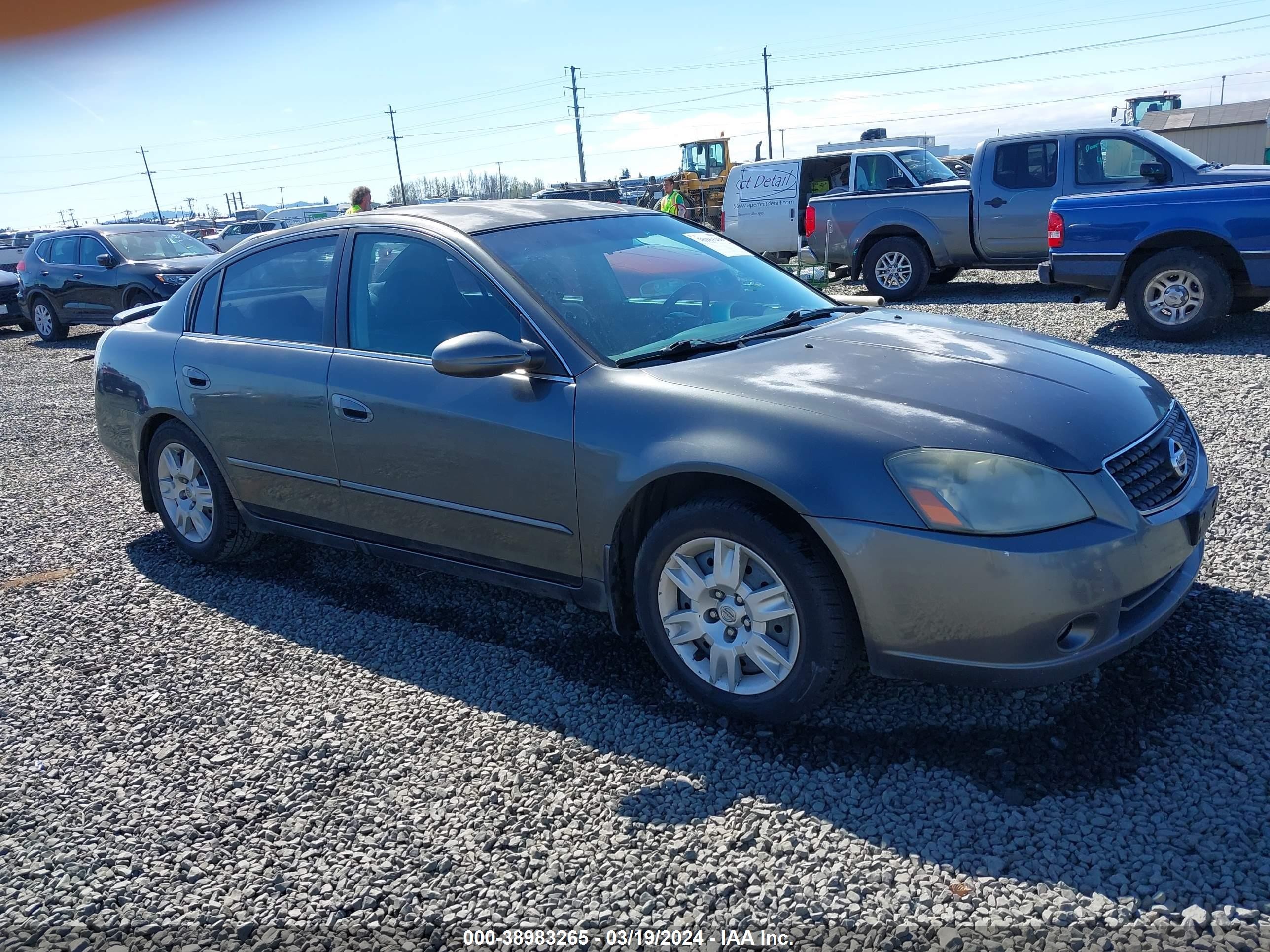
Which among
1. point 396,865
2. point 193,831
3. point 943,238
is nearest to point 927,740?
point 396,865

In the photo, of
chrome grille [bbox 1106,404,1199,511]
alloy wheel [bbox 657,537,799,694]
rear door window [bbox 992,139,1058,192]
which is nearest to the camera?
chrome grille [bbox 1106,404,1199,511]

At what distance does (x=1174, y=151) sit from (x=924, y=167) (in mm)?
4242

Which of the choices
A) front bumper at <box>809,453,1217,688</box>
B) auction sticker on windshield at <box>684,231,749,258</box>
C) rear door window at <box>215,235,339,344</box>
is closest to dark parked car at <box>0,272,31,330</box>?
rear door window at <box>215,235,339,344</box>

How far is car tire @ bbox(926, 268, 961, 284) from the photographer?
44.0 feet

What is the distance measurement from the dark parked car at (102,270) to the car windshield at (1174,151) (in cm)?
1261

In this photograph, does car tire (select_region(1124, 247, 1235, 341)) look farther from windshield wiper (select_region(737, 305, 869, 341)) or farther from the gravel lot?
windshield wiper (select_region(737, 305, 869, 341))

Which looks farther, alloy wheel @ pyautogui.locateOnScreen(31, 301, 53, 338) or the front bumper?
alloy wheel @ pyautogui.locateOnScreen(31, 301, 53, 338)

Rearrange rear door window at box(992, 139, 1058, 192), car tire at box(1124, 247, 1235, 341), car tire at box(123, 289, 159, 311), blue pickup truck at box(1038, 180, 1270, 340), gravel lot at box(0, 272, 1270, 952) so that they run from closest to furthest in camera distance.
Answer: gravel lot at box(0, 272, 1270, 952) < blue pickup truck at box(1038, 180, 1270, 340) < car tire at box(1124, 247, 1235, 341) < rear door window at box(992, 139, 1058, 192) < car tire at box(123, 289, 159, 311)

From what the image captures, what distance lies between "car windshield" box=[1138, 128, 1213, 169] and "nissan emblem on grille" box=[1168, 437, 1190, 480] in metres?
8.88

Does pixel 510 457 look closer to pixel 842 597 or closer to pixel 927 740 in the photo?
pixel 842 597

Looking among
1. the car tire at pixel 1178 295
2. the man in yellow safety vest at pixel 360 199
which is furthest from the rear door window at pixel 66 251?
the car tire at pixel 1178 295

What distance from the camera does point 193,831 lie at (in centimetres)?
290

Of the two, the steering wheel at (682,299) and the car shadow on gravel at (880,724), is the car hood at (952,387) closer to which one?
the steering wheel at (682,299)

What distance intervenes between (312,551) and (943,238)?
10.1 meters
